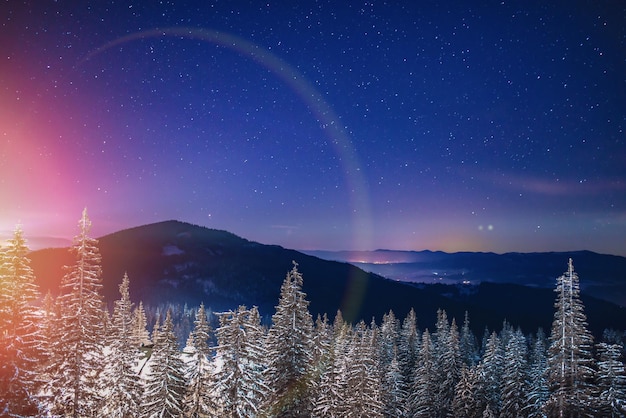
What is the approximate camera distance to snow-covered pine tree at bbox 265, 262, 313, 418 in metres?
27.7

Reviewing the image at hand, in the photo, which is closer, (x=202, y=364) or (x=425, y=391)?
(x=202, y=364)

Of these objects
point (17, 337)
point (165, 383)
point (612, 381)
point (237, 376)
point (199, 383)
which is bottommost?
point (199, 383)

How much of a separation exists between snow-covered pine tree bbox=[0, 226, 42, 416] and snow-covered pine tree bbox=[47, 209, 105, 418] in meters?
1.82

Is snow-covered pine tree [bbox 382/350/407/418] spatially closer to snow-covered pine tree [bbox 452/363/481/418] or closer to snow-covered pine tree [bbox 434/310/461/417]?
snow-covered pine tree [bbox 434/310/461/417]

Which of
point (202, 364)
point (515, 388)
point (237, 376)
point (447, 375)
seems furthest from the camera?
point (447, 375)

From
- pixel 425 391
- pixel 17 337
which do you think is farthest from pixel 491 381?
pixel 17 337

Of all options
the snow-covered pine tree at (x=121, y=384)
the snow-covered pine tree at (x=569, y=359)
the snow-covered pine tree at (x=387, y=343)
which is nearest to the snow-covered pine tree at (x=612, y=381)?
the snow-covered pine tree at (x=569, y=359)

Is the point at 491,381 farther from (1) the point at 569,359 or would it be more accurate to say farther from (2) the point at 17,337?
(2) the point at 17,337

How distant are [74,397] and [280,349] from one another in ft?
39.6

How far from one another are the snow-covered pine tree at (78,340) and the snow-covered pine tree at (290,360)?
10654 mm

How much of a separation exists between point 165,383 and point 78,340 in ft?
35.0

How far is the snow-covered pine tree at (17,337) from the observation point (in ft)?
61.7

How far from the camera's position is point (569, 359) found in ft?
84.9

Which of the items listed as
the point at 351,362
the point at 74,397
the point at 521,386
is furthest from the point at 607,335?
the point at 74,397
